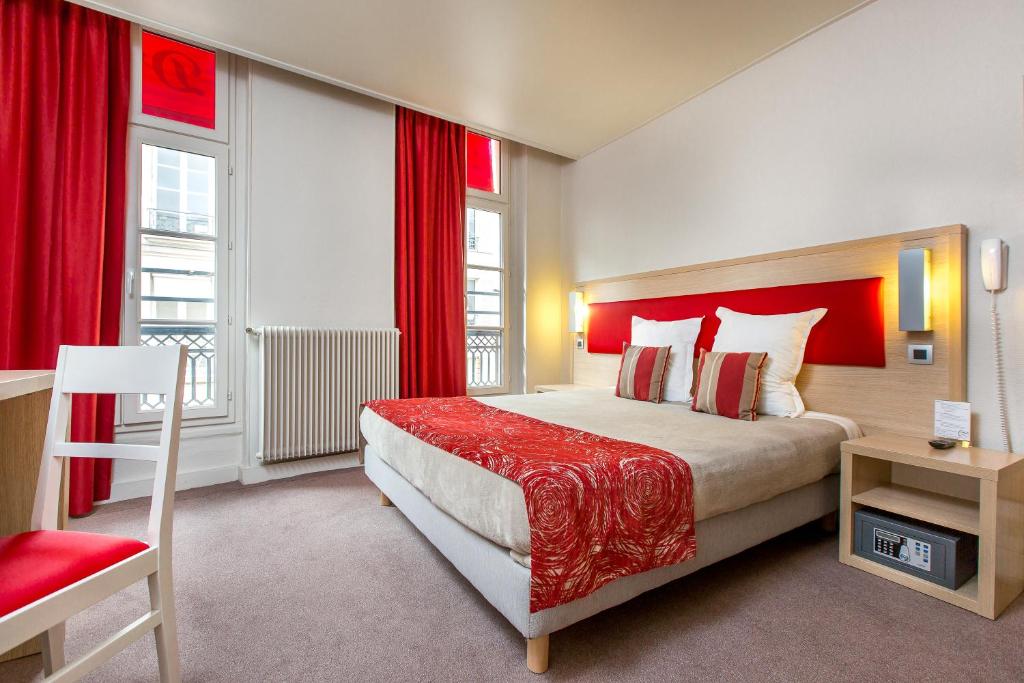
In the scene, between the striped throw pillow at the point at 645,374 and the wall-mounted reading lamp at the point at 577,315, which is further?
the wall-mounted reading lamp at the point at 577,315

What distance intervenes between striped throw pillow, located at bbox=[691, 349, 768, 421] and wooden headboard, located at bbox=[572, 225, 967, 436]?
473 mm

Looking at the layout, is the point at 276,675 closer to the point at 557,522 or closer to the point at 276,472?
the point at 557,522

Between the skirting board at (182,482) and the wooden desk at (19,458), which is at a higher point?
the wooden desk at (19,458)

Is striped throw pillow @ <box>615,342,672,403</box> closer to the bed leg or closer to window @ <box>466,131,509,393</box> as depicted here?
window @ <box>466,131,509,393</box>

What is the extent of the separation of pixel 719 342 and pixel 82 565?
2.95 meters

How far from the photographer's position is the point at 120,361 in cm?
120

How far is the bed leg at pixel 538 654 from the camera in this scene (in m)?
1.30

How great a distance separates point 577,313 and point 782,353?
209cm

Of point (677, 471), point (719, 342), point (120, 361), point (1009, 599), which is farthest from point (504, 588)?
point (719, 342)

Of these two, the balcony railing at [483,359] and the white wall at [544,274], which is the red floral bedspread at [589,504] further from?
the white wall at [544,274]

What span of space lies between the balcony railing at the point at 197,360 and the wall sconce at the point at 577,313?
2.98 metres

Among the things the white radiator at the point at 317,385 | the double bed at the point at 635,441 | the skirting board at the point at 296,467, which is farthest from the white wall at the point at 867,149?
the skirting board at the point at 296,467

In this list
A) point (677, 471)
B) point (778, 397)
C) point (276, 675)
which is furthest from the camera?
point (778, 397)

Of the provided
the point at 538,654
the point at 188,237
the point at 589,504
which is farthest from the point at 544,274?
the point at 538,654
